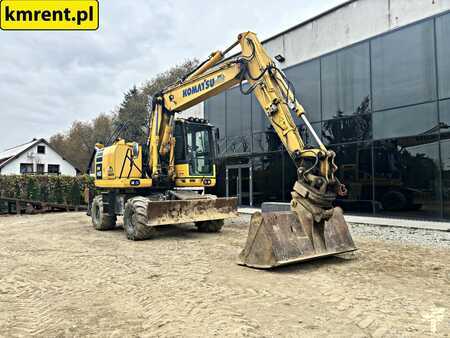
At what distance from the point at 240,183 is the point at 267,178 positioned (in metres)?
1.94

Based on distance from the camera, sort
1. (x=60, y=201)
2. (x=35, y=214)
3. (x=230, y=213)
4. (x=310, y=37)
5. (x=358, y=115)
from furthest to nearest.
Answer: (x=60, y=201), (x=35, y=214), (x=310, y=37), (x=358, y=115), (x=230, y=213)

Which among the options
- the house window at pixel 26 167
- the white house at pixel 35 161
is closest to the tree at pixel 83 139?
the white house at pixel 35 161

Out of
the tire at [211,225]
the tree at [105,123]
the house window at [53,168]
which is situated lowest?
the tire at [211,225]

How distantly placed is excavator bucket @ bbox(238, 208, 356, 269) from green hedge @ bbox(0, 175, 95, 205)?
15.8 meters

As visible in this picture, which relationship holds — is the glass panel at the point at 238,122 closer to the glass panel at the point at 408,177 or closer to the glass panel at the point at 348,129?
the glass panel at the point at 348,129

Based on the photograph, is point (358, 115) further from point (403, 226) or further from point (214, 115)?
point (214, 115)

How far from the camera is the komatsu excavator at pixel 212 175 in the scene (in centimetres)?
586

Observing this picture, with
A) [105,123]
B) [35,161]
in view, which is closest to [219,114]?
[35,161]

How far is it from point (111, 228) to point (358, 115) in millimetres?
9230

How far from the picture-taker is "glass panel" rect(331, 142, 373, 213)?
1266 cm

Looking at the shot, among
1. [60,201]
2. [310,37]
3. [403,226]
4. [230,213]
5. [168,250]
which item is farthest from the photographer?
[60,201]

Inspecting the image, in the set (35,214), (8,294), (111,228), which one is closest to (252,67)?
(8,294)

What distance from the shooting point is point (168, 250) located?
768cm

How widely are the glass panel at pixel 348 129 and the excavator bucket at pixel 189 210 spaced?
5.80 m
